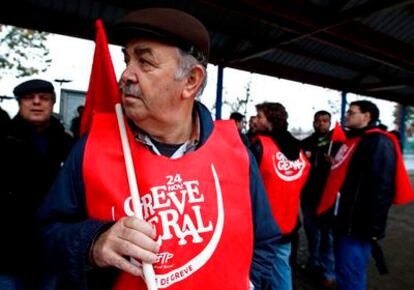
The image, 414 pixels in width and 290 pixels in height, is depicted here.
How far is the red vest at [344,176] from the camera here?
2.81 meters

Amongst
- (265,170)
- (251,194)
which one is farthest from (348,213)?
(251,194)

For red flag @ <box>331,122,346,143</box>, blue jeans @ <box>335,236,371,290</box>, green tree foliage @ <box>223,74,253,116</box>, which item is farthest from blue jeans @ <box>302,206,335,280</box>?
green tree foliage @ <box>223,74,253,116</box>

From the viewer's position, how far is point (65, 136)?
2316mm

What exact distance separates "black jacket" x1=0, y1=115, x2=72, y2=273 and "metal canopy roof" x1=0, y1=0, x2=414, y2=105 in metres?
3.15

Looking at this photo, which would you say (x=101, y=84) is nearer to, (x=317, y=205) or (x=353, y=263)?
(x=353, y=263)

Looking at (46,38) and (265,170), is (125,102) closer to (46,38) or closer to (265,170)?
(265,170)

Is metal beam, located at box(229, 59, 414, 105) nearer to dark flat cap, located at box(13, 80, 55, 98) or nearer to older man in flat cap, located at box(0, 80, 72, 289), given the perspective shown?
dark flat cap, located at box(13, 80, 55, 98)

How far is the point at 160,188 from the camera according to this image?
1.02 m

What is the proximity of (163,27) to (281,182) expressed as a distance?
2207mm

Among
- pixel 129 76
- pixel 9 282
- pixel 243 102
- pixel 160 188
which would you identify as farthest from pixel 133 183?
pixel 243 102

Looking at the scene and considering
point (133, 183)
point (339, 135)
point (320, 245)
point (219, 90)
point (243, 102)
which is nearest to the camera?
point (133, 183)

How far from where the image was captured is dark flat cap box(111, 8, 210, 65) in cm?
99

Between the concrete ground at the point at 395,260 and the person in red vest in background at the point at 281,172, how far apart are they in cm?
98

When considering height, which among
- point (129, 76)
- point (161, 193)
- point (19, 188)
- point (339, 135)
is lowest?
point (19, 188)
